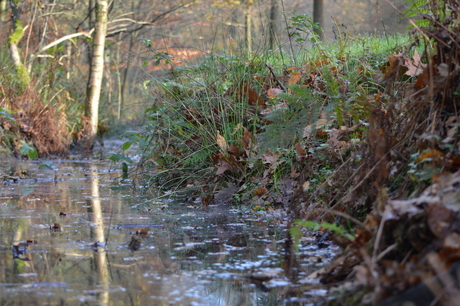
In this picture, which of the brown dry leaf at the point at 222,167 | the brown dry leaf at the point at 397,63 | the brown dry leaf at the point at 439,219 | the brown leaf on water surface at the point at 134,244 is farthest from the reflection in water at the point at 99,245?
the brown dry leaf at the point at 397,63

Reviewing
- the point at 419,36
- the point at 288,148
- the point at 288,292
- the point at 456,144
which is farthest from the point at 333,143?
the point at 288,292

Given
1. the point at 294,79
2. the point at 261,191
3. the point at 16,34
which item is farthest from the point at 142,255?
the point at 16,34

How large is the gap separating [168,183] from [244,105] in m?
1.05

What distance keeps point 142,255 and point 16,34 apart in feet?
27.4

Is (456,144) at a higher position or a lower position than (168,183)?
higher

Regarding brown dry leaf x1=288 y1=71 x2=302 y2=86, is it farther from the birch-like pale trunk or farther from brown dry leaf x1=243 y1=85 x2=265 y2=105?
the birch-like pale trunk

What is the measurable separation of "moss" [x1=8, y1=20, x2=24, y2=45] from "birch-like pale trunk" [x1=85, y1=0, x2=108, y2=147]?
1342 mm

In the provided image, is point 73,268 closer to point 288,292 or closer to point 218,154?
point 288,292

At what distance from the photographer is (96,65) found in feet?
32.6

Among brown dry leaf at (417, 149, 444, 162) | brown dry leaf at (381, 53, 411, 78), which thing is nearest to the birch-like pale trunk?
brown dry leaf at (381, 53, 411, 78)

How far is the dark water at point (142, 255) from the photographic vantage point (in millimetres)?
1841

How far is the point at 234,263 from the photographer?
224cm

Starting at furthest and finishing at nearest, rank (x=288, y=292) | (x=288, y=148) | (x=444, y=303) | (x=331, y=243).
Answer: (x=288, y=148) → (x=331, y=243) → (x=288, y=292) → (x=444, y=303)

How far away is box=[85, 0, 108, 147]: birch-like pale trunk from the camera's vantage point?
9.82 metres
